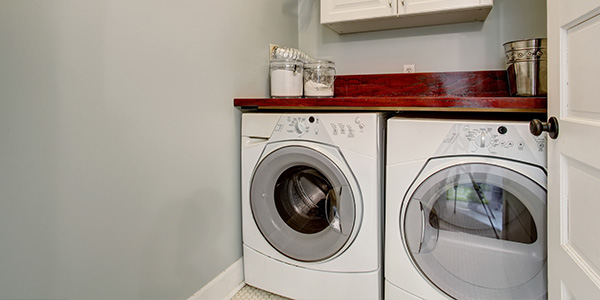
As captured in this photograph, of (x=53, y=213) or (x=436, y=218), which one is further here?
(x=436, y=218)

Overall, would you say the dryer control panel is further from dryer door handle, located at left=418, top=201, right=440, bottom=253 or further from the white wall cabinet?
the white wall cabinet

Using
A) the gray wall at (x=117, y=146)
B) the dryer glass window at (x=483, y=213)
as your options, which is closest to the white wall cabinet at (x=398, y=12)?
the gray wall at (x=117, y=146)

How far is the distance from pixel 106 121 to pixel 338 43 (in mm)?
1609

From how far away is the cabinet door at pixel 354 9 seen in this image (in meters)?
1.70

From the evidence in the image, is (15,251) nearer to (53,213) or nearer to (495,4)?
(53,213)

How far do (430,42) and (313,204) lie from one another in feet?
4.08

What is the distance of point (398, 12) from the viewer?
1.68 meters

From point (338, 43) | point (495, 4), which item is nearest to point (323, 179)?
point (338, 43)

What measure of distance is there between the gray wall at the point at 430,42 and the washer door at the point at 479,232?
39.7 inches

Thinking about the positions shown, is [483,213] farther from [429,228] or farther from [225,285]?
[225,285]

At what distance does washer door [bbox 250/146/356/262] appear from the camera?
1.32 m

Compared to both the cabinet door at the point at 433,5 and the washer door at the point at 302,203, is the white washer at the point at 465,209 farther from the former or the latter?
the cabinet door at the point at 433,5

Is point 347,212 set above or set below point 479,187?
below

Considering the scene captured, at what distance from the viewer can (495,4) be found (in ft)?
5.82
